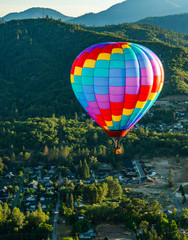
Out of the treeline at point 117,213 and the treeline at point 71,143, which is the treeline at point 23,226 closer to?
the treeline at point 117,213

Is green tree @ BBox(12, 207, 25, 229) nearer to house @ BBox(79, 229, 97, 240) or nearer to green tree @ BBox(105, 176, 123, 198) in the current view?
house @ BBox(79, 229, 97, 240)

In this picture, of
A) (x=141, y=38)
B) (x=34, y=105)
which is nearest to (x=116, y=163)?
(x=34, y=105)

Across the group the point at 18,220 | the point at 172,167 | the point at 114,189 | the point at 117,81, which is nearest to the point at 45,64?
the point at 172,167

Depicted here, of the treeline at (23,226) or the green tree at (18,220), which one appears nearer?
the treeline at (23,226)

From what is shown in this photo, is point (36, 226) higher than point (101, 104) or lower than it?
lower

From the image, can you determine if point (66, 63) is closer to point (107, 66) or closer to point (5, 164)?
point (5, 164)

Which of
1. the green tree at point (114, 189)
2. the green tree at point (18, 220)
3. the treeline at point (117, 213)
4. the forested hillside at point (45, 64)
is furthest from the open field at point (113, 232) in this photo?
the forested hillside at point (45, 64)

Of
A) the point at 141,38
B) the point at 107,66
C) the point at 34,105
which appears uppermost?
the point at 141,38
